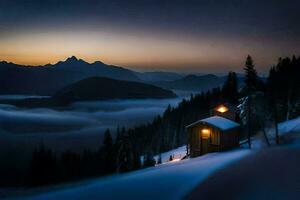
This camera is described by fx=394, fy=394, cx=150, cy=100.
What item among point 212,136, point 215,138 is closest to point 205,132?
point 212,136

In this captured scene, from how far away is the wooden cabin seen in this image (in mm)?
53781

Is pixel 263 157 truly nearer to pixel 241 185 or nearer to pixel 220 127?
pixel 241 185

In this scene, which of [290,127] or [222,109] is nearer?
[290,127]

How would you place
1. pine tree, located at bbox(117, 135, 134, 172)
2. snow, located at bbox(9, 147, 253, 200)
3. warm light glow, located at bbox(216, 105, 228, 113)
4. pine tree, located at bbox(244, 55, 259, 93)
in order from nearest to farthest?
snow, located at bbox(9, 147, 253, 200)
pine tree, located at bbox(244, 55, 259, 93)
pine tree, located at bbox(117, 135, 134, 172)
warm light glow, located at bbox(216, 105, 228, 113)

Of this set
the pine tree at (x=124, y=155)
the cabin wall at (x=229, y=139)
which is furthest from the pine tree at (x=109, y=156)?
the cabin wall at (x=229, y=139)

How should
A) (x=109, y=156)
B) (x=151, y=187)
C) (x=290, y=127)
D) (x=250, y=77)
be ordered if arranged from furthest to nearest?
(x=109, y=156) < (x=290, y=127) < (x=250, y=77) < (x=151, y=187)

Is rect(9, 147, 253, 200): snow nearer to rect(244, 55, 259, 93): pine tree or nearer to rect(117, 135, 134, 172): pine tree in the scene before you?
rect(244, 55, 259, 93): pine tree

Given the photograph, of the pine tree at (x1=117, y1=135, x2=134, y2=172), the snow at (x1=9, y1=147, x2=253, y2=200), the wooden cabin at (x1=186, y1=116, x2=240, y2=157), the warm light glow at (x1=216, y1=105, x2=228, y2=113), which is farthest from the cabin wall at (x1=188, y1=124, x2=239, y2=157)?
the snow at (x1=9, y1=147, x2=253, y2=200)

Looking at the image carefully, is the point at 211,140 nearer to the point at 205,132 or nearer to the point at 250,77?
the point at 205,132

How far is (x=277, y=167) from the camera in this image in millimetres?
29891

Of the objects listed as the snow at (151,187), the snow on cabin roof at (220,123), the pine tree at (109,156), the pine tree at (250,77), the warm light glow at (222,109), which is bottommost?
the pine tree at (109,156)

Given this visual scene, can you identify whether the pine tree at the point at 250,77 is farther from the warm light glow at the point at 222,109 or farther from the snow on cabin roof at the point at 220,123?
the warm light glow at the point at 222,109

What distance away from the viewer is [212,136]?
5466 centimetres

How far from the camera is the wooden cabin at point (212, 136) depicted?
53.8m
